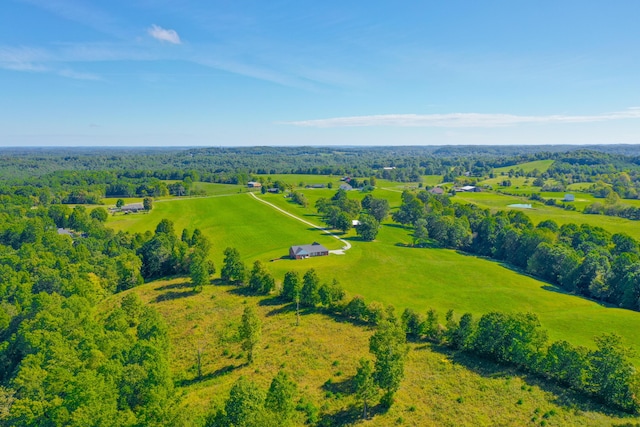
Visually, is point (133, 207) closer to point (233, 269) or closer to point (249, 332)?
point (233, 269)

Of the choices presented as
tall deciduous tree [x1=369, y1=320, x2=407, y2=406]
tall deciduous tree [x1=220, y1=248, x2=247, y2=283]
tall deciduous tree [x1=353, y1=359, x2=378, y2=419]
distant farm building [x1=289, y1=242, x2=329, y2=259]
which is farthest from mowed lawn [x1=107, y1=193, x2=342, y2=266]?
tall deciduous tree [x1=353, y1=359, x2=378, y2=419]

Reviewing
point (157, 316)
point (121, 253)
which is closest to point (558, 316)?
point (157, 316)

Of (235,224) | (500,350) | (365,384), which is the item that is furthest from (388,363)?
(235,224)

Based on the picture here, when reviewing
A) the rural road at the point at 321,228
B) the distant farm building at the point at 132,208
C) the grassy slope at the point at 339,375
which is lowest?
the grassy slope at the point at 339,375

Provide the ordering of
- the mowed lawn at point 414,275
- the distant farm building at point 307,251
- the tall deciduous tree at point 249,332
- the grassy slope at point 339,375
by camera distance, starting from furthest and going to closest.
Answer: the distant farm building at point 307,251, the mowed lawn at point 414,275, the tall deciduous tree at point 249,332, the grassy slope at point 339,375

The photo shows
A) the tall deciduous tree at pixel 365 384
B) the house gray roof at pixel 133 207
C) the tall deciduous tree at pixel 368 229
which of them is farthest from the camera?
the house gray roof at pixel 133 207

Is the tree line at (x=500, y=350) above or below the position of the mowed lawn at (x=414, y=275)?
above

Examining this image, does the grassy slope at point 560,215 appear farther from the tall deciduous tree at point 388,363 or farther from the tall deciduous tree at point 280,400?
the tall deciduous tree at point 280,400

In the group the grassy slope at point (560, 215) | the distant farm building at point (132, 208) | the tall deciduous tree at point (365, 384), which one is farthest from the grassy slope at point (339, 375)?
the distant farm building at point (132, 208)

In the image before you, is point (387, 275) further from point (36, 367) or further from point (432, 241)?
point (36, 367)
